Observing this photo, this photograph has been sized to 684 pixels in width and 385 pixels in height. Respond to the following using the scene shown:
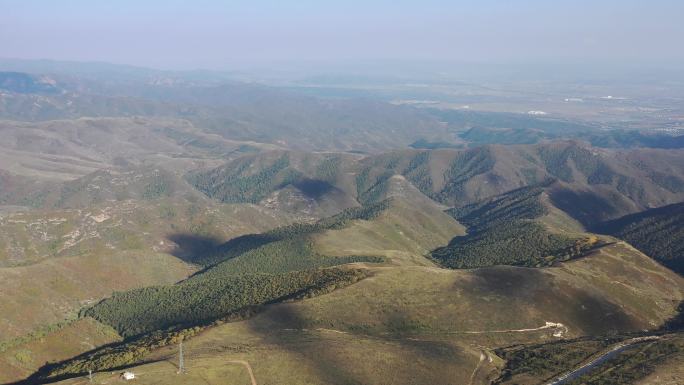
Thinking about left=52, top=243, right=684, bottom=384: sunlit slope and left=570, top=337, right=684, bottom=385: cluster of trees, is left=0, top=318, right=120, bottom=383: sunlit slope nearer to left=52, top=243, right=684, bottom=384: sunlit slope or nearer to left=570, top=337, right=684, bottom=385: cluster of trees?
left=52, top=243, right=684, bottom=384: sunlit slope

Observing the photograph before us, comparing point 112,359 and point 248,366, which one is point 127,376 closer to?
point 248,366

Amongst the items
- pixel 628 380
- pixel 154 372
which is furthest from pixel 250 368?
pixel 628 380

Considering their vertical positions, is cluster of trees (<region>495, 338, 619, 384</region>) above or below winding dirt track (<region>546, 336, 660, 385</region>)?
below

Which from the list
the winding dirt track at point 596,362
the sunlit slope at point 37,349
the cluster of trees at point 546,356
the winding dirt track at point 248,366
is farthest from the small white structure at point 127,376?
the winding dirt track at point 596,362

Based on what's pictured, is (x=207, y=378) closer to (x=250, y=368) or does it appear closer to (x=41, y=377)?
(x=250, y=368)

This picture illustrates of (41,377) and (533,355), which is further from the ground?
(533,355)

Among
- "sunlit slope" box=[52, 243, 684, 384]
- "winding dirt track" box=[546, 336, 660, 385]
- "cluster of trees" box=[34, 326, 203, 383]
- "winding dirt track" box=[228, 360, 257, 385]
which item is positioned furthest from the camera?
"cluster of trees" box=[34, 326, 203, 383]

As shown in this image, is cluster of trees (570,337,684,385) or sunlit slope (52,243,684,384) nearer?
cluster of trees (570,337,684,385)

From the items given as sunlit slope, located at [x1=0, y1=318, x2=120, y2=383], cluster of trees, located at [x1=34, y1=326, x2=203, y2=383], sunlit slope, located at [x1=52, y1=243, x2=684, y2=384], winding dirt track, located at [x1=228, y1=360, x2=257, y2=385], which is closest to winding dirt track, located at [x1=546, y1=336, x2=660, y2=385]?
sunlit slope, located at [x1=52, y1=243, x2=684, y2=384]

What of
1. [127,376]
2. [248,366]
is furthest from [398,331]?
[127,376]

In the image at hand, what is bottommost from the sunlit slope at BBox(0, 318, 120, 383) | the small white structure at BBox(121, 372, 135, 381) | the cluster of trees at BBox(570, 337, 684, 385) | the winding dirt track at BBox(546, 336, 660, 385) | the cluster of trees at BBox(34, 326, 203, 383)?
the sunlit slope at BBox(0, 318, 120, 383)

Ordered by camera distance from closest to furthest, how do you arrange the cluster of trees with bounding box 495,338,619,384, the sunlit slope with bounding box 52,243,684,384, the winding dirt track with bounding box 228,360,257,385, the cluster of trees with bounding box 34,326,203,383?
the winding dirt track with bounding box 228,360,257,385, the sunlit slope with bounding box 52,243,684,384, the cluster of trees with bounding box 495,338,619,384, the cluster of trees with bounding box 34,326,203,383
